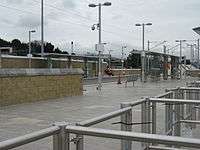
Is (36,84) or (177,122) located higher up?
(36,84)

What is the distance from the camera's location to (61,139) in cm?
321

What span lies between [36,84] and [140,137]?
13.9m

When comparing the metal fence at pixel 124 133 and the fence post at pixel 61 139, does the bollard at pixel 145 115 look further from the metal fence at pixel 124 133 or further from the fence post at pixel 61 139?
the fence post at pixel 61 139

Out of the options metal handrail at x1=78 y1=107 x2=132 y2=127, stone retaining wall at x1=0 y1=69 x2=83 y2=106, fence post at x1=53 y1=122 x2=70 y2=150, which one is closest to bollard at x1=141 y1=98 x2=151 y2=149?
metal handrail at x1=78 y1=107 x2=132 y2=127

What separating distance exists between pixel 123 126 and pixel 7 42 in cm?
10057

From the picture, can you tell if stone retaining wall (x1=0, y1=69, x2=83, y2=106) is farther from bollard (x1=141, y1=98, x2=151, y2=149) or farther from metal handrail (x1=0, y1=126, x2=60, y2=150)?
metal handrail (x1=0, y1=126, x2=60, y2=150)

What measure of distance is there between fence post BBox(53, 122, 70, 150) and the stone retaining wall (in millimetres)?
11529

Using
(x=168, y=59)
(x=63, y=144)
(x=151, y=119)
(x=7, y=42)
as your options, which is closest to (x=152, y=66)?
(x=168, y=59)

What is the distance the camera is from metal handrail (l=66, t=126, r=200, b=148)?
109 inches

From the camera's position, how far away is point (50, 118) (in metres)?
12.0

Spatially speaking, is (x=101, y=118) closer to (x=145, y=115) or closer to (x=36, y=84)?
(x=145, y=115)

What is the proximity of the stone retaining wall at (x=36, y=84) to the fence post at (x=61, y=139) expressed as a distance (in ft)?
37.8

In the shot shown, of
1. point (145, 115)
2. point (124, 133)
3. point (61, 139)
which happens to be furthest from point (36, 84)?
point (124, 133)

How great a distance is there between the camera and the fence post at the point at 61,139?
10.4 ft
